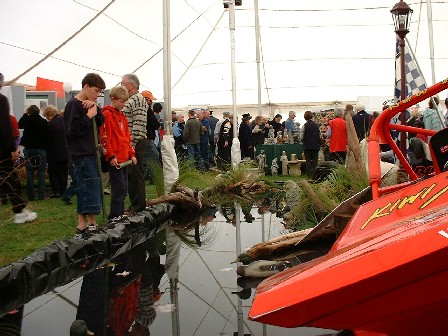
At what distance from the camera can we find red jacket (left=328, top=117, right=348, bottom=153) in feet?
52.1

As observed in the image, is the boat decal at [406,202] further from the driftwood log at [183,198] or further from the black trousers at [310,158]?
the black trousers at [310,158]

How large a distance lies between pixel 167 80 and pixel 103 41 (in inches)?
373

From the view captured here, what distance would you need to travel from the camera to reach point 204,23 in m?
24.9

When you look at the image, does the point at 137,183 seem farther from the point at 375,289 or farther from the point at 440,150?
the point at 375,289

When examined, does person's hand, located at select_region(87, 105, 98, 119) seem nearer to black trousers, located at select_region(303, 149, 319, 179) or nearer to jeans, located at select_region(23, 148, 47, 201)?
jeans, located at select_region(23, 148, 47, 201)

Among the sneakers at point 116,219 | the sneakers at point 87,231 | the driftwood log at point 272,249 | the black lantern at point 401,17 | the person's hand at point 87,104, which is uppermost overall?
the black lantern at point 401,17

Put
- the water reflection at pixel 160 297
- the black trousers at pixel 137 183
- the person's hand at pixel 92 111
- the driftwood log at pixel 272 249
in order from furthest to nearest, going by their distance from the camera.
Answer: the black trousers at pixel 137 183
the person's hand at pixel 92 111
the driftwood log at pixel 272 249
the water reflection at pixel 160 297

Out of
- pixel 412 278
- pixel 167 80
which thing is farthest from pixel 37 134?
pixel 412 278

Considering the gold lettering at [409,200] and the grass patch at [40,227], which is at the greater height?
the gold lettering at [409,200]

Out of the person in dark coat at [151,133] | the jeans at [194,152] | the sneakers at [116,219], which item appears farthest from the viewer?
the jeans at [194,152]

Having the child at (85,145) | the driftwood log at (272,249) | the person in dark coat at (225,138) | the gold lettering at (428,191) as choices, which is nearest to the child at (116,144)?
the child at (85,145)

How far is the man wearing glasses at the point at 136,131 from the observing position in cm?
897

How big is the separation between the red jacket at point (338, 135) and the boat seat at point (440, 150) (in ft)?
38.7

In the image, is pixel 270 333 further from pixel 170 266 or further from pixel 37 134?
pixel 37 134
